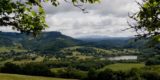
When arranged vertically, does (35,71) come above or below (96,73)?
above

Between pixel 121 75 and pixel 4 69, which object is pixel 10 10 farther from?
pixel 4 69

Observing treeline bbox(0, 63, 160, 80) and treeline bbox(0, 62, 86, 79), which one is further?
treeline bbox(0, 62, 86, 79)

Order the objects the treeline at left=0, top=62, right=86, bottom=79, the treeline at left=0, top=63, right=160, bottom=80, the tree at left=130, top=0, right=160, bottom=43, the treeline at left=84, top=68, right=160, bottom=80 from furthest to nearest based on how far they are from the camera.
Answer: the treeline at left=0, top=62, right=86, bottom=79, the treeline at left=0, top=63, right=160, bottom=80, the treeline at left=84, top=68, right=160, bottom=80, the tree at left=130, top=0, right=160, bottom=43

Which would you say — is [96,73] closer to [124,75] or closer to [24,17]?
[124,75]

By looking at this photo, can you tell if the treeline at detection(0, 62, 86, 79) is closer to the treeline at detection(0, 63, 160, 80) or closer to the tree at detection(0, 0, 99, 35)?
the treeline at detection(0, 63, 160, 80)

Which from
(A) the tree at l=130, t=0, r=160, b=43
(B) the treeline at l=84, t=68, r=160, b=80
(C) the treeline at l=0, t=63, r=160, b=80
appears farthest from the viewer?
(C) the treeline at l=0, t=63, r=160, b=80

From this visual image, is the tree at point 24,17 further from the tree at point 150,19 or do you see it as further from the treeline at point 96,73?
the treeline at point 96,73

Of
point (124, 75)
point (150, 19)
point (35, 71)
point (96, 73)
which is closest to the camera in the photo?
point (150, 19)

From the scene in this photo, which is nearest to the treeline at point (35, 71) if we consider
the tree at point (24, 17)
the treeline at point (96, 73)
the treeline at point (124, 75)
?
the treeline at point (96, 73)

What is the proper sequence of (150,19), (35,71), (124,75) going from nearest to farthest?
(150,19), (124,75), (35,71)

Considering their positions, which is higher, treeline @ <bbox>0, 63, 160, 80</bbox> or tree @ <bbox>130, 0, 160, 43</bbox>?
tree @ <bbox>130, 0, 160, 43</bbox>

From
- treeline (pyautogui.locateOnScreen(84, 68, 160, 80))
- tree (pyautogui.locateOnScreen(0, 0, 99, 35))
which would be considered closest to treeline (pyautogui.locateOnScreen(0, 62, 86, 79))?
treeline (pyautogui.locateOnScreen(84, 68, 160, 80))

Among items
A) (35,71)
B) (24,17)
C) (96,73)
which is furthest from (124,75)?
(24,17)

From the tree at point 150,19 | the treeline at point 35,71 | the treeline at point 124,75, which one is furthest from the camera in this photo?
the treeline at point 35,71
